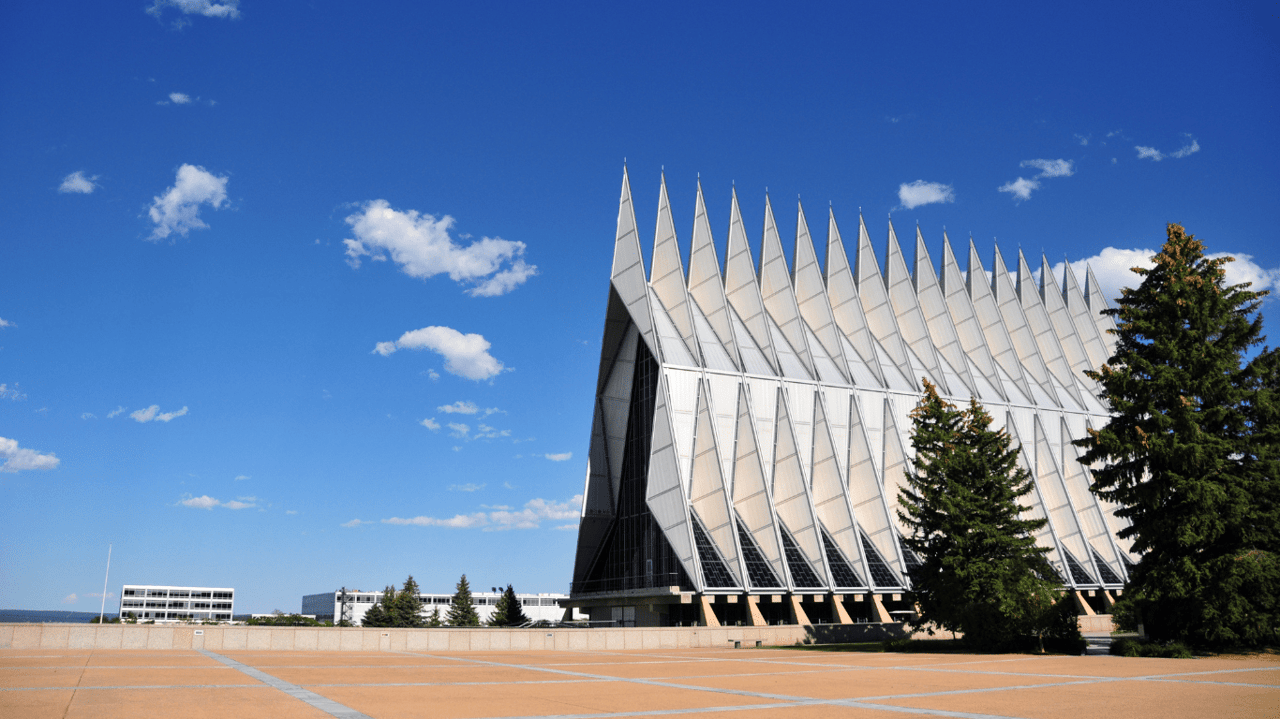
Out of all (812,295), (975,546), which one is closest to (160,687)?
(975,546)

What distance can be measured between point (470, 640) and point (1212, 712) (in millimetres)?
20513

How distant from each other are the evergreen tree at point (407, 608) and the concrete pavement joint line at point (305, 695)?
2193 inches

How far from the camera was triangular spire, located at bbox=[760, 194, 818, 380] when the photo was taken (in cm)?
4979

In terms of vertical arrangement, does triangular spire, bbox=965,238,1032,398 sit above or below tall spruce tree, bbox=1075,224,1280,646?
above

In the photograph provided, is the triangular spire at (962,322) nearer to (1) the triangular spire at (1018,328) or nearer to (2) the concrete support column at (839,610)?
(1) the triangular spire at (1018,328)

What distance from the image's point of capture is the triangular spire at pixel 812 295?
50.9m

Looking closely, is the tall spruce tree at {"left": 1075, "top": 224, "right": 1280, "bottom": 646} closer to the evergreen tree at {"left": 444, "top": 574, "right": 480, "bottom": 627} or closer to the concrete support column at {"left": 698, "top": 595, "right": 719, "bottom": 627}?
the concrete support column at {"left": 698, "top": 595, "right": 719, "bottom": 627}

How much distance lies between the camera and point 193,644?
77.5 ft

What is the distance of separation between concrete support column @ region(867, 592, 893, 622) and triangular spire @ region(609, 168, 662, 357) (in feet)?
53.2

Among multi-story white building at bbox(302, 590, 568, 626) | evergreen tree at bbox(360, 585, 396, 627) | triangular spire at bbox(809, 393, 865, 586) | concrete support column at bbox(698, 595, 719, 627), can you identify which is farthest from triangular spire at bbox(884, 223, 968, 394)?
multi-story white building at bbox(302, 590, 568, 626)

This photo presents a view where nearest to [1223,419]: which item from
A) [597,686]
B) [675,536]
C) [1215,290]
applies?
[1215,290]

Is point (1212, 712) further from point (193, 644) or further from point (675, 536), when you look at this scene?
point (675, 536)

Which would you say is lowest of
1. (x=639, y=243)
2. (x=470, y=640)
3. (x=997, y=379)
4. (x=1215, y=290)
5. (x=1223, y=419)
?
(x=470, y=640)

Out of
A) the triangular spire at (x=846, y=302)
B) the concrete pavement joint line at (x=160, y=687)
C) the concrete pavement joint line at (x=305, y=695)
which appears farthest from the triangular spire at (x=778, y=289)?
the concrete pavement joint line at (x=160, y=687)
